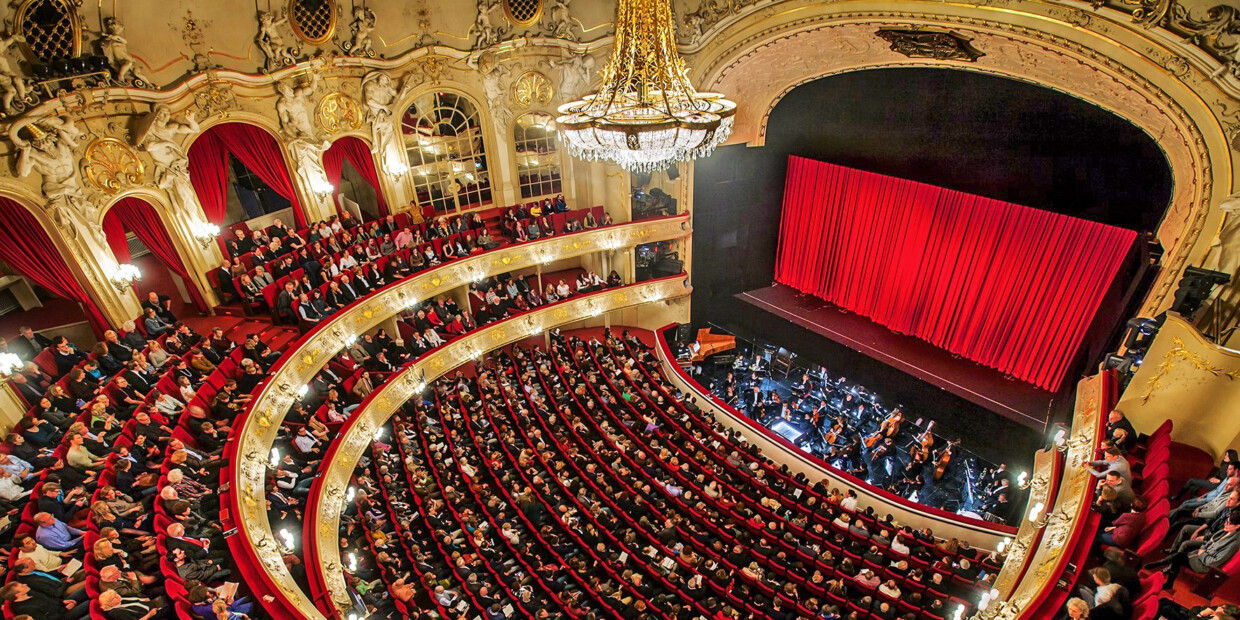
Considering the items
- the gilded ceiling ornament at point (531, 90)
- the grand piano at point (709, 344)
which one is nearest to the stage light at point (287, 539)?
the gilded ceiling ornament at point (531, 90)

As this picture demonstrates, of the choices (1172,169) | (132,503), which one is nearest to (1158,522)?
(1172,169)

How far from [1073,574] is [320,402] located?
36.0 ft

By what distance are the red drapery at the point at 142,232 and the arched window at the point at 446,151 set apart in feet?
16.3

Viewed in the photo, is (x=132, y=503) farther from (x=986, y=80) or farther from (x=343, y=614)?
(x=986, y=80)

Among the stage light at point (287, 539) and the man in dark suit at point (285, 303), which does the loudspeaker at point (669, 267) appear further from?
the stage light at point (287, 539)

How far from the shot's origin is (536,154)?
48.7 ft

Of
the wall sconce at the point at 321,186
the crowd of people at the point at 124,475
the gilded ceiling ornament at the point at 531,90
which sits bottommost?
the crowd of people at the point at 124,475

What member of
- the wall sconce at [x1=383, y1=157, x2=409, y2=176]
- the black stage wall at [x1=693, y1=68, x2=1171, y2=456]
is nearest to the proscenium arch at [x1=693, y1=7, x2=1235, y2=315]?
the black stage wall at [x1=693, y1=68, x2=1171, y2=456]

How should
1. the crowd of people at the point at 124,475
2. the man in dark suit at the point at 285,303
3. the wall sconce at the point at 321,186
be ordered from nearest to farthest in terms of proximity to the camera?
the crowd of people at the point at 124,475, the man in dark suit at the point at 285,303, the wall sconce at the point at 321,186

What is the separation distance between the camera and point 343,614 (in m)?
7.18

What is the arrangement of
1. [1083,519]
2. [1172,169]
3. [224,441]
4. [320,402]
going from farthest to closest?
[320,402]
[1172,169]
[224,441]
[1083,519]

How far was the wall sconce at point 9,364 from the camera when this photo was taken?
24.6 ft

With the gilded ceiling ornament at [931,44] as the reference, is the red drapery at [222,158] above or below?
below

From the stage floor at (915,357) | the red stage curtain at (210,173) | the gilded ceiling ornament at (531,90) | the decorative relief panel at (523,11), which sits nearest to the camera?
the red stage curtain at (210,173)
